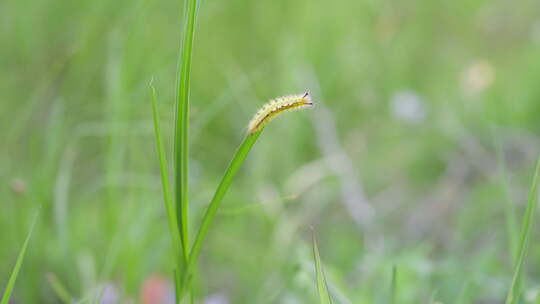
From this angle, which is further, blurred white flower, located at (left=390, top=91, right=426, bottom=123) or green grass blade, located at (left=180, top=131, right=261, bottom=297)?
blurred white flower, located at (left=390, top=91, right=426, bottom=123)

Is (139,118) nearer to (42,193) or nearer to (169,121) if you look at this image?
(169,121)

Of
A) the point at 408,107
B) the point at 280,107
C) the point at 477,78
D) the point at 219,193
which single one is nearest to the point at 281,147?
the point at 408,107

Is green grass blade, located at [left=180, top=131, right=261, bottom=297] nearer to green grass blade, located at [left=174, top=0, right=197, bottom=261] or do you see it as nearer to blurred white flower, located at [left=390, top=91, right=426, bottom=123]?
green grass blade, located at [left=174, top=0, right=197, bottom=261]

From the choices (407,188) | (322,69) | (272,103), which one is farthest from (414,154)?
(272,103)

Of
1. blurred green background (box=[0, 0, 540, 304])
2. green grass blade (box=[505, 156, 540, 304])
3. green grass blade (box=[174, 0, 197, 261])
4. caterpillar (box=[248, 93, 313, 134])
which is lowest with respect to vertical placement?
green grass blade (box=[505, 156, 540, 304])

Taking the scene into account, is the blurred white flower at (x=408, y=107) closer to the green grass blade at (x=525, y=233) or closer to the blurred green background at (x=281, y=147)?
the blurred green background at (x=281, y=147)

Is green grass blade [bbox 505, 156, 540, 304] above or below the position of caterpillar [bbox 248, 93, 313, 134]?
below

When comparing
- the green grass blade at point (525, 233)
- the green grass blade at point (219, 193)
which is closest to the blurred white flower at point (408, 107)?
the green grass blade at point (525, 233)

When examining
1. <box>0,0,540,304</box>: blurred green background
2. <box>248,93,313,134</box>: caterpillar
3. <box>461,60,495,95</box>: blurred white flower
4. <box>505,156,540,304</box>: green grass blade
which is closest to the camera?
<box>248,93,313,134</box>: caterpillar

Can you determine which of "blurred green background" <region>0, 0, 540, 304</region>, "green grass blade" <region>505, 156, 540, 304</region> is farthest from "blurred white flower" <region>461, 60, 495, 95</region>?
"green grass blade" <region>505, 156, 540, 304</region>
